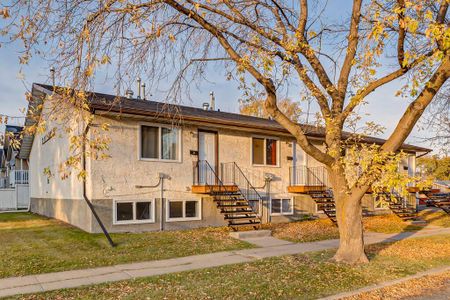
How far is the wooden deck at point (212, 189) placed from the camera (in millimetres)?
13250

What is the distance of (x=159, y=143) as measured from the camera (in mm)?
13281

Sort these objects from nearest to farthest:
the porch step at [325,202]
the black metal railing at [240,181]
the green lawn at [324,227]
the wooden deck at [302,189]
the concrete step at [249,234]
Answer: the concrete step at [249,234] → the green lawn at [324,227] → the black metal railing at [240,181] → the porch step at [325,202] → the wooden deck at [302,189]

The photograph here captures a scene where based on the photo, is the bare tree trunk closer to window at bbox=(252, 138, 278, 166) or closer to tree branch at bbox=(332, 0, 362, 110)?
tree branch at bbox=(332, 0, 362, 110)

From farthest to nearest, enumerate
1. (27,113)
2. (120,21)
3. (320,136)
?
(320,136) < (120,21) < (27,113)

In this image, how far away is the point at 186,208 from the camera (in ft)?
45.2

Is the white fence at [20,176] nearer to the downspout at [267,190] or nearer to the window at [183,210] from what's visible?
the window at [183,210]

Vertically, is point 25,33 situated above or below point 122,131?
above

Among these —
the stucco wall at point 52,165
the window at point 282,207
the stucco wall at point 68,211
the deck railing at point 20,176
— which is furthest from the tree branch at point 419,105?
the deck railing at point 20,176

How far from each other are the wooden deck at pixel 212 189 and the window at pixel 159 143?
131 cm

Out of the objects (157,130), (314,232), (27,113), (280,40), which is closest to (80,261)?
(27,113)

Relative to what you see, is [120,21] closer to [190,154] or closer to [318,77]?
[318,77]

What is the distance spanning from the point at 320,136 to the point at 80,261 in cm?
1252

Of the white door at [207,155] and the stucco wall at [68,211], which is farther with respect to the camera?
the white door at [207,155]

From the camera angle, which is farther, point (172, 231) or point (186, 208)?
point (186, 208)
